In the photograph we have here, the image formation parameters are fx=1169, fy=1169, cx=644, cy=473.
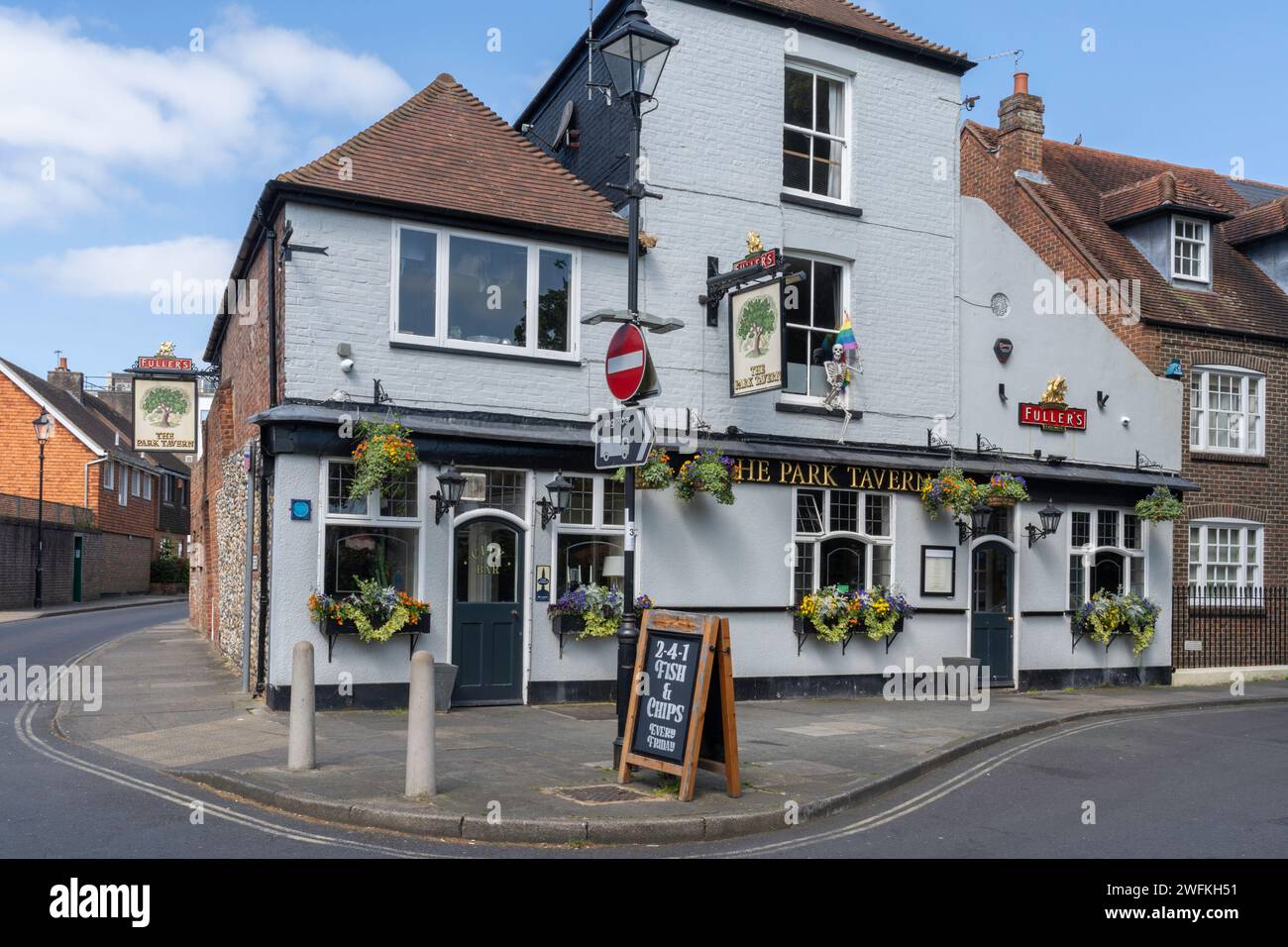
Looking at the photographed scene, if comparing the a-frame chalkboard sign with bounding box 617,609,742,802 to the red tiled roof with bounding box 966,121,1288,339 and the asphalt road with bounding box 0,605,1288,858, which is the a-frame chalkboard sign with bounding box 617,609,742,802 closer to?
the asphalt road with bounding box 0,605,1288,858

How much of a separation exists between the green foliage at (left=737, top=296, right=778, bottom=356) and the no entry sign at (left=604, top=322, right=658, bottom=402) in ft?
17.2

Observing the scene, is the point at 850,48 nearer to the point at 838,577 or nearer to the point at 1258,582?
the point at 838,577

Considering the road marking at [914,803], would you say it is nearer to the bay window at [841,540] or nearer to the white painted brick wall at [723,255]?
the bay window at [841,540]

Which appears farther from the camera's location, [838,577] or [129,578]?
[129,578]

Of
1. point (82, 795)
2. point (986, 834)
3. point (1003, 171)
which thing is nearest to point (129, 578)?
point (1003, 171)

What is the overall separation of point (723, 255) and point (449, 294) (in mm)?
4117

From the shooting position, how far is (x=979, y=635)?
18359mm

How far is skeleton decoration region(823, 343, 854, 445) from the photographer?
56.0ft

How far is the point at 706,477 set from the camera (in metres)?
15.2

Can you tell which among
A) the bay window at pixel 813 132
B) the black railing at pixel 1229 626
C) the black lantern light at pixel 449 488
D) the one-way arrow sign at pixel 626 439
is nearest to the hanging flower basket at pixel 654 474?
the black lantern light at pixel 449 488

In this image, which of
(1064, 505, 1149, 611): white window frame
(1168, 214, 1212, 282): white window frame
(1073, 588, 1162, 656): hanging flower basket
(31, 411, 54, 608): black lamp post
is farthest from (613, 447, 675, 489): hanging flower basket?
(31, 411, 54, 608): black lamp post

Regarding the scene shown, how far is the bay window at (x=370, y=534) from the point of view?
536 inches

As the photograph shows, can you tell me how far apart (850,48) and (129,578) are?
44.1 meters

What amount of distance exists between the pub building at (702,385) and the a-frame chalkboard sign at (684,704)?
4.85m
